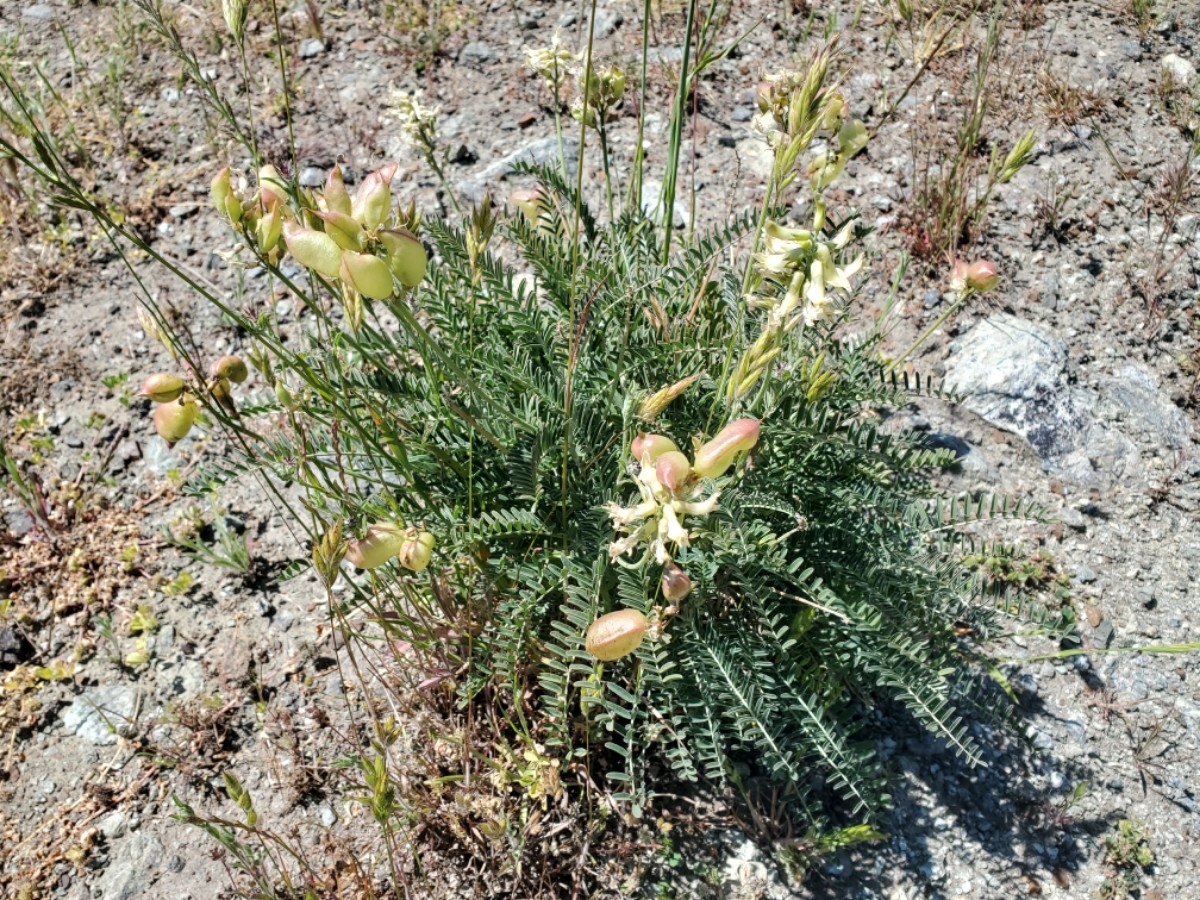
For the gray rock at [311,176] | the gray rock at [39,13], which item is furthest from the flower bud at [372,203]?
the gray rock at [39,13]

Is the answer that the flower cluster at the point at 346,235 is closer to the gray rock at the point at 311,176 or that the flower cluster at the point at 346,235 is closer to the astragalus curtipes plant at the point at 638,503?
the astragalus curtipes plant at the point at 638,503

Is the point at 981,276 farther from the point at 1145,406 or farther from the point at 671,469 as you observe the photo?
the point at 1145,406

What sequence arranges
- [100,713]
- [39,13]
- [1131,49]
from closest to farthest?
[100,713]
[1131,49]
[39,13]

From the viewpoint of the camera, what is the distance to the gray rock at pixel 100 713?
2500 millimetres

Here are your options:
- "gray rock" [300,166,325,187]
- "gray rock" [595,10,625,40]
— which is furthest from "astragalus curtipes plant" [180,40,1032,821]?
"gray rock" [595,10,625,40]

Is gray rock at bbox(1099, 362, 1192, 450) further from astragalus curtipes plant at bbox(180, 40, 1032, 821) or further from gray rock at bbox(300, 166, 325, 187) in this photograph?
gray rock at bbox(300, 166, 325, 187)

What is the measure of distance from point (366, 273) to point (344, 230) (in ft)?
0.28

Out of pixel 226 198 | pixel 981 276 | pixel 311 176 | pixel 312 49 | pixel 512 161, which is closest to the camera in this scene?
pixel 226 198

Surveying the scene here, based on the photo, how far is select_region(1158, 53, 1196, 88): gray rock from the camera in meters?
3.68

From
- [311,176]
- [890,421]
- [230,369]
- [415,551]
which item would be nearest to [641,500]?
[415,551]

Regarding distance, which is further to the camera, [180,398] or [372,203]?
[180,398]

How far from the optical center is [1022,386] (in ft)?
9.75

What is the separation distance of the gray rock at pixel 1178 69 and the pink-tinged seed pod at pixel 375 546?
11.7 ft

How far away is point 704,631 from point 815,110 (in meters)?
1.06
